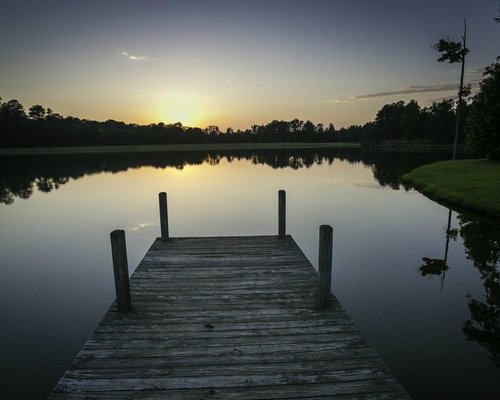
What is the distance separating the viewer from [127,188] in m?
33.8

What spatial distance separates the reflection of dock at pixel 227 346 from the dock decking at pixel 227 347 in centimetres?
2

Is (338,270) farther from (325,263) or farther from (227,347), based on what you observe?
(227,347)

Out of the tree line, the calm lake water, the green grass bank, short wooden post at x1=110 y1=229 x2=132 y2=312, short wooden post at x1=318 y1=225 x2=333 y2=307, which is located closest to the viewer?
short wooden post at x1=110 y1=229 x2=132 y2=312

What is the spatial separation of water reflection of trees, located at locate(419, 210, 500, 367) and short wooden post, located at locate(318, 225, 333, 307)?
3.59 metres

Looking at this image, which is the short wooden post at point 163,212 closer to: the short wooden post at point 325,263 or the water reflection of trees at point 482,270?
the short wooden post at point 325,263

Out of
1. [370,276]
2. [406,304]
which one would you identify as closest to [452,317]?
[406,304]

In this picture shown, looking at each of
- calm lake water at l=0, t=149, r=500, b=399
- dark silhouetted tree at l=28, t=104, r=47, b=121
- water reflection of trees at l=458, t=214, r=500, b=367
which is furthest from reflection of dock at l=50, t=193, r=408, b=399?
dark silhouetted tree at l=28, t=104, r=47, b=121

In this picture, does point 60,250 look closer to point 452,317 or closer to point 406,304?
point 406,304

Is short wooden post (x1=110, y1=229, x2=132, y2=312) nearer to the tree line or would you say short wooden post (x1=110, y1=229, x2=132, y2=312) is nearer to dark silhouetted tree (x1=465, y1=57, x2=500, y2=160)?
dark silhouetted tree (x1=465, y1=57, x2=500, y2=160)

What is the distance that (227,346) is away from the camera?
560cm

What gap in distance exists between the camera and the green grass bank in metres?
20.7

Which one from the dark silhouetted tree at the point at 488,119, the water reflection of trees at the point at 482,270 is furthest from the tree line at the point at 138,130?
the water reflection of trees at the point at 482,270

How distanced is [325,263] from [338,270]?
5.86 m

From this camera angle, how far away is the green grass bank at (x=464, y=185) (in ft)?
67.8
